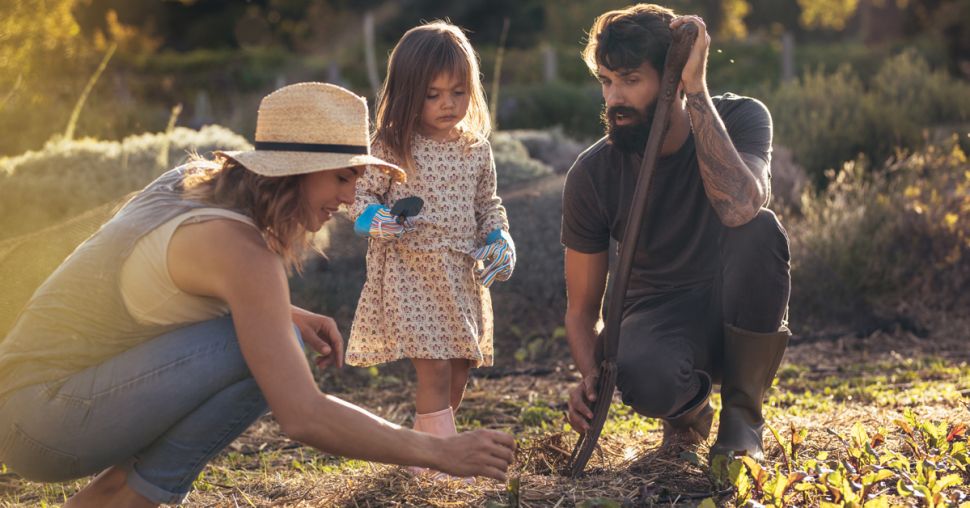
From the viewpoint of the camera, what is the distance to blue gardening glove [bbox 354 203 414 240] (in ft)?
12.3

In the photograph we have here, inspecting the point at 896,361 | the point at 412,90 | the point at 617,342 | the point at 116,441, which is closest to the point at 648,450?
the point at 617,342

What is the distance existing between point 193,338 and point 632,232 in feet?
4.41

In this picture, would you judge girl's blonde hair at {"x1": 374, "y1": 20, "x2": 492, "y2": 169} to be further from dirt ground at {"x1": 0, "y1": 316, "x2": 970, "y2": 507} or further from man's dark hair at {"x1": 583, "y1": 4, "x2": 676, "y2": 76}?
dirt ground at {"x1": 0, "y1": 316, "x2": 970, "y2": 507}

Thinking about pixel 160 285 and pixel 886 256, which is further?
pixel 886 256

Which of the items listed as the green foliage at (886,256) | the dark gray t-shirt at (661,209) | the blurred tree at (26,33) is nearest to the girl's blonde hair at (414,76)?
the dark gray t-shirt at (661,209)

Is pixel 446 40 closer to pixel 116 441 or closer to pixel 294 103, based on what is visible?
pixel 294 103

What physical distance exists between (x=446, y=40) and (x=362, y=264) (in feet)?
9.54

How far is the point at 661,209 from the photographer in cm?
389

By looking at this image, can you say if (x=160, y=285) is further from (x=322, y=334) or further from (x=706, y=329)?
(x=706, y=329)

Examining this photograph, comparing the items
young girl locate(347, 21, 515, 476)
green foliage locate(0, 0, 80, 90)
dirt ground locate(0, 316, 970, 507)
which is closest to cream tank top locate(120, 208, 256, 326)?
dirt ground locate(0, 316, 970, 507)

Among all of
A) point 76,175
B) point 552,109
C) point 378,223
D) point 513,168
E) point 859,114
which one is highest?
point 378,223

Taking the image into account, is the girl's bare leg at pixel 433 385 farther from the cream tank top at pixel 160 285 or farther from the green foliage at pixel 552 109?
the green foliage at pixel 552 109

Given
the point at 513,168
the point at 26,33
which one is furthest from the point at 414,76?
the point at 26,33

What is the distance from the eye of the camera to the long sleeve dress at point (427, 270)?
3943mm
